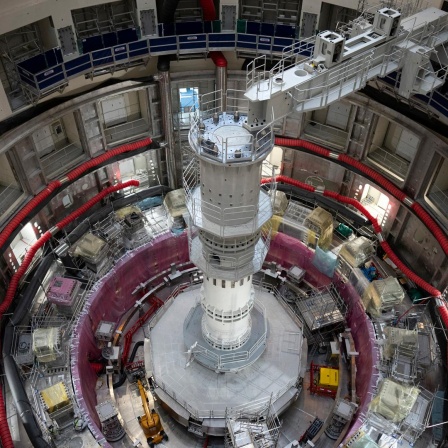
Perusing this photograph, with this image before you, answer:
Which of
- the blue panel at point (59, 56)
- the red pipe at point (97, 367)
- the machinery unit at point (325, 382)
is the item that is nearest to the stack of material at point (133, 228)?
the red pipe at point (97, 367)

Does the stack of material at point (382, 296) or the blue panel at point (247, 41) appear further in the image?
the blue panel at point (247, 41)

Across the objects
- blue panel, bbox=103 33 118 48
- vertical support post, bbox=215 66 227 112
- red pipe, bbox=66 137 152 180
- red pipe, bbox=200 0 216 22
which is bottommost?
red pipe, bbox=66 137 152 180

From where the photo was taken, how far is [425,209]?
1152 inches

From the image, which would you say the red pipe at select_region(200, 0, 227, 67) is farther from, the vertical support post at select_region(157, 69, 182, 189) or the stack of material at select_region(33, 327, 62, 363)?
the stack of material at select_region(33, 327, 62, 363)

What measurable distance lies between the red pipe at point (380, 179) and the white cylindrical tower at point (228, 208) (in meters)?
11.3

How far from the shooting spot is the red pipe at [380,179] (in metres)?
28.2

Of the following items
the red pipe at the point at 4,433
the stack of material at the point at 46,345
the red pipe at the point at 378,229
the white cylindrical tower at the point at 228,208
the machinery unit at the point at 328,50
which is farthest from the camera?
the red pipe at the point at 378,229

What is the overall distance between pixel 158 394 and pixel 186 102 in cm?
1939

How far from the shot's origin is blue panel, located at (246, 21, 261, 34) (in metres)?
27.8

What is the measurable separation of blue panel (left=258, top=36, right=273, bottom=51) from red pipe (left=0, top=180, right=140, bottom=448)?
12.9m

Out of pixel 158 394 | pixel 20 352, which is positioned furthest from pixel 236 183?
pixel 20 352

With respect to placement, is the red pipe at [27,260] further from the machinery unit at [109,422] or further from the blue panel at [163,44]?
the blue panel at [163,44]

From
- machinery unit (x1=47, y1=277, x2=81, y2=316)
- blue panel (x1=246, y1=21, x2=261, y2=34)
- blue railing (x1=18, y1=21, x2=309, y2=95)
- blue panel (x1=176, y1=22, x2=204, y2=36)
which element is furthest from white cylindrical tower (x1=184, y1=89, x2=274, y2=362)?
blue panel (x1=246, y1=21, x2=261, y2=34)

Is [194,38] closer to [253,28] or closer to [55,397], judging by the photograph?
[253,28]
